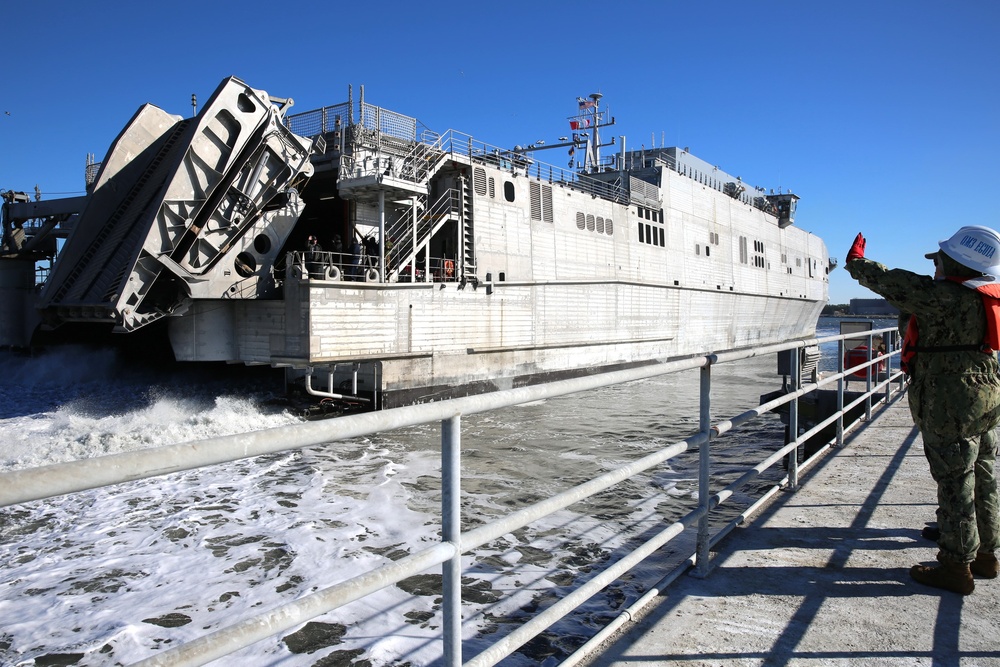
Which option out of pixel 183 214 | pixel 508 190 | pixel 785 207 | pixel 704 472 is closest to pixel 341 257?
pixel 183 214

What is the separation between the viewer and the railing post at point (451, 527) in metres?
1.80

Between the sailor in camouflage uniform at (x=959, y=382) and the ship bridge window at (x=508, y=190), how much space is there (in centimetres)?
1445

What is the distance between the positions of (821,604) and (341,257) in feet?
44.2

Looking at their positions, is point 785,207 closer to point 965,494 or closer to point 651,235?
point 651,235

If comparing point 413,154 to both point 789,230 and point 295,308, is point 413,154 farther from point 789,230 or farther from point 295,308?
point 789,230

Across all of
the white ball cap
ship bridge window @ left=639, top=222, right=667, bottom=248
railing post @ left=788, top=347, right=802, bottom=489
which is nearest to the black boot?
railing post @ left=788, top=347, right=802, bottom=489

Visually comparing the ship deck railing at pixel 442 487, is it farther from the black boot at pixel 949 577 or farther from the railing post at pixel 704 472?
the black boot at pixel 949 577

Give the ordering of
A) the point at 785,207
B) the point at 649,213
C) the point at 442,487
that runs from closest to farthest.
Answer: the point at 442,487 < the point at 649,213 < the point at 785,207

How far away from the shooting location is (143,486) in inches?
350

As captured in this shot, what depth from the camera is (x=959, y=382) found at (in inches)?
122

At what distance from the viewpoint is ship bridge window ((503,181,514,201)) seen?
1719cm

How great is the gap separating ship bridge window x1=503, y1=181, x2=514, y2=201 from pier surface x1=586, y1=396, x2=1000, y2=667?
1380 cm

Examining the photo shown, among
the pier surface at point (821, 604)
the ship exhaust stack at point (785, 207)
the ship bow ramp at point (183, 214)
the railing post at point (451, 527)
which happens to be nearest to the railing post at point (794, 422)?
the pier surface at point (821, 604)

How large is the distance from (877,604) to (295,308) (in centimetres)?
1156
